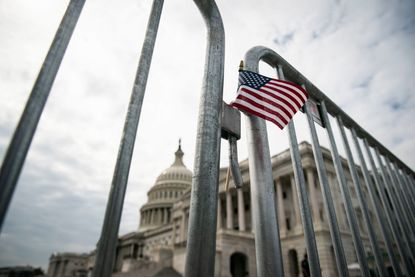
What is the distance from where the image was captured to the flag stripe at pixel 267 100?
10.4ft

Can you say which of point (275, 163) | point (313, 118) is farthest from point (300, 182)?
point (275, 163)

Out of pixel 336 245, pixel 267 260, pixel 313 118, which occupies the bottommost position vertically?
pixel 267 260

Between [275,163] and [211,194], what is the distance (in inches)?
1266

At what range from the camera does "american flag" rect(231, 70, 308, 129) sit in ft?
10.0

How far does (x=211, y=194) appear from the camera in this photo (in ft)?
6.26

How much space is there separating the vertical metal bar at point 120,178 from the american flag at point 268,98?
1.38 metres

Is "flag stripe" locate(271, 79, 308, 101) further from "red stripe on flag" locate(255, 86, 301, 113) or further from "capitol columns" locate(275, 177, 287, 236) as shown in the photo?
"capitol columns" locate(275, 177, 287, 236)

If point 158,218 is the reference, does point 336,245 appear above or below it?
below

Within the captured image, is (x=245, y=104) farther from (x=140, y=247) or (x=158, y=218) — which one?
(x=158, y=218)

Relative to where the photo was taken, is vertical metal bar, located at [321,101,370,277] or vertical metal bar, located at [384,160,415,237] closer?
vertical metal bar, located at [321,101,370,277]

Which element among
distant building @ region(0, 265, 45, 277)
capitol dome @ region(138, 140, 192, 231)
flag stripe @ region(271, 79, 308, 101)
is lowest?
distant building @ region(0, 265, 45, 277)

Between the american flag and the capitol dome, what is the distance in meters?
82.3

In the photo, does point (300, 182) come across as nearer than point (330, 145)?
Yes

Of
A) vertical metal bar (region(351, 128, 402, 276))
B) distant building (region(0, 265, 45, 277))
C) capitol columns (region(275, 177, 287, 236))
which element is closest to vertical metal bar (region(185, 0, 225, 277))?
vertical metal bar (region(351, 128, 402, 276))
